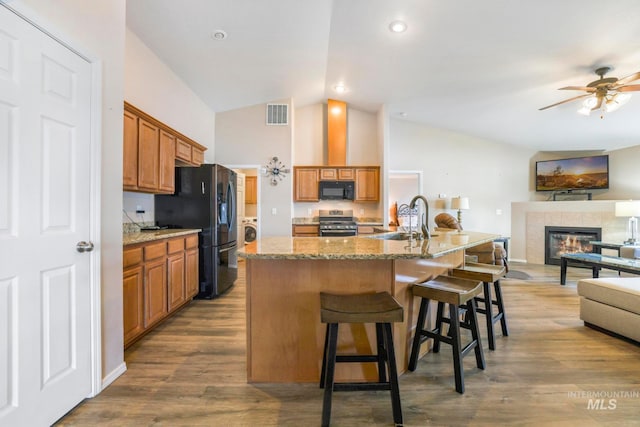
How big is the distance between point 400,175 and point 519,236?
2801 mm

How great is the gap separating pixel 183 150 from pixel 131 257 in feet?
5.91

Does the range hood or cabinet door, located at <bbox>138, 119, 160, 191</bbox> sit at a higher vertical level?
the range hood

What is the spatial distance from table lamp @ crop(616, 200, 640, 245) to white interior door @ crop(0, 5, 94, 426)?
6.97 m

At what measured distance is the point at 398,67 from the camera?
381 centimetres

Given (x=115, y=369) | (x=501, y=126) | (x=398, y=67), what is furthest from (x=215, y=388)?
(x=501, y=126)

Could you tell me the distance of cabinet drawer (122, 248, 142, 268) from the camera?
2.10m

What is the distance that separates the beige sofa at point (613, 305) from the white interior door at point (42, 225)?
12.9 ft

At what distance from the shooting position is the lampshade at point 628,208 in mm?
4480

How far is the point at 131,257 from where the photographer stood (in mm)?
2182

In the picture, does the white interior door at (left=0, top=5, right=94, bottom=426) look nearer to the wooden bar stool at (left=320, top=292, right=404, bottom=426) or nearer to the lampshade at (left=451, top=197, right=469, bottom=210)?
the wooden bar stool at (left=320, top=292, right=404, bottom=426)

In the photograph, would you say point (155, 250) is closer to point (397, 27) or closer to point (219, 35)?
point (219, 35)

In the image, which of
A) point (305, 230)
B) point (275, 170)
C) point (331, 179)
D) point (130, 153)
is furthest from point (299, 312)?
point (331, 179)

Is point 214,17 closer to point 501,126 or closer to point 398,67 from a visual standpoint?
point 398,67

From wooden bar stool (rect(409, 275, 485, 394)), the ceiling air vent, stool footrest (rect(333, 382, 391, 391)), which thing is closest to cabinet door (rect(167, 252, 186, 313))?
stool footrest (rect(333, 382, 391, 391))
